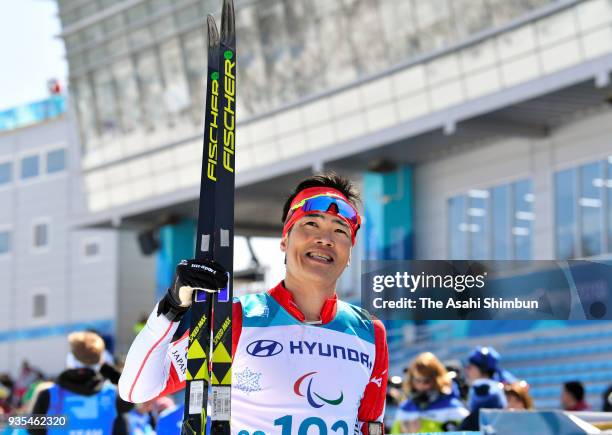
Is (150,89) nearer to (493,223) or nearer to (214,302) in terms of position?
(493,223)

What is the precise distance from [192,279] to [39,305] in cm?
4162

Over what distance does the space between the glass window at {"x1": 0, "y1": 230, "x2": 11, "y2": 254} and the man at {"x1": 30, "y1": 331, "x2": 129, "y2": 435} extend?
38.9 m

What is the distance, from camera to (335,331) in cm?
440

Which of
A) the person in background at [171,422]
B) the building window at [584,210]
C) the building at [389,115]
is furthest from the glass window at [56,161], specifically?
the person in background at [171,422]

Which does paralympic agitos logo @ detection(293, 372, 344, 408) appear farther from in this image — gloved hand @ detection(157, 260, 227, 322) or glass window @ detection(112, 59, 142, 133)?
glass window @ detection(112, 59, 142, 133)

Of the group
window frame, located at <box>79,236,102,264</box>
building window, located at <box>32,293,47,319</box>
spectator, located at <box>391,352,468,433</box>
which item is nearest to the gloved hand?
spectator, located at <box>391,352,468,433</box>

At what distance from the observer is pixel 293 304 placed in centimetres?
440

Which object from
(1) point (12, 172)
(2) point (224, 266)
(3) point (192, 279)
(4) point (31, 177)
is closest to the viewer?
(3) point (192, 279)

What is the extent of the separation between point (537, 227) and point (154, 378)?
23153 mm

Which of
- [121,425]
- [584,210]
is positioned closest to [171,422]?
[121,425]

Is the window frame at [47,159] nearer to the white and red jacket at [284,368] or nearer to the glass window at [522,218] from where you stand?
the glass window at [522,218]

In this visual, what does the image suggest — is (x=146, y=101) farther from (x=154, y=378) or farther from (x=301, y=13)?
(x=154, y=378)

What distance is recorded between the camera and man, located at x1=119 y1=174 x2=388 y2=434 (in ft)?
13.5

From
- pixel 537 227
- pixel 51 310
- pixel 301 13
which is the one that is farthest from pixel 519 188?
pixel 51 310
